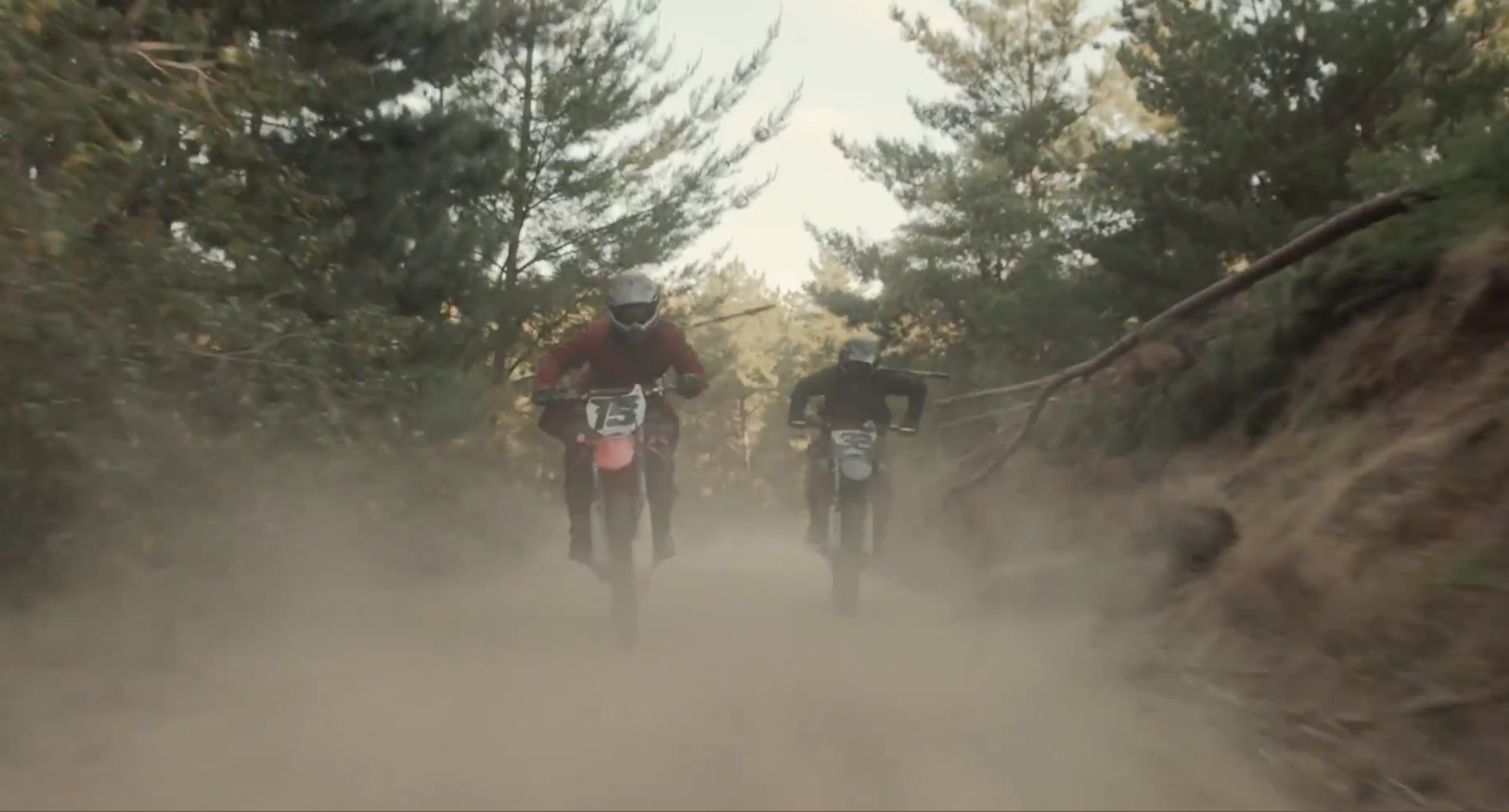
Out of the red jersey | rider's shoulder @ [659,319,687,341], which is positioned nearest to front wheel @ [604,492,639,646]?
the red jersey

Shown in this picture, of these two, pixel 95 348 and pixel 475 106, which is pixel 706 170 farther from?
pixel 95 348

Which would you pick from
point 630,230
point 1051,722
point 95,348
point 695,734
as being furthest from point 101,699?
point 630,230

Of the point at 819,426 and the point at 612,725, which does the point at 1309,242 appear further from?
the point at 612,725

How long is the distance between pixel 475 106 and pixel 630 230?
608 centimetres

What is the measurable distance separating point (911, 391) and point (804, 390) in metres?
0.88

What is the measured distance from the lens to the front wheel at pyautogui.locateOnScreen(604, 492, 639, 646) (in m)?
6.82

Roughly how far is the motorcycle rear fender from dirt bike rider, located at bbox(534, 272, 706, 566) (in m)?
0.23

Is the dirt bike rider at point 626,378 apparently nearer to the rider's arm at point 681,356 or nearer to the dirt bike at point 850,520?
the rider's arm at point 681,356

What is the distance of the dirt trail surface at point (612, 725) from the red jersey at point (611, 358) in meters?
1.47

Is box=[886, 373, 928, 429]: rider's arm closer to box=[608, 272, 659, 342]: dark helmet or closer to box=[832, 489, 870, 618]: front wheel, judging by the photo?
box=[832, 489, 870, 618]: front wheel

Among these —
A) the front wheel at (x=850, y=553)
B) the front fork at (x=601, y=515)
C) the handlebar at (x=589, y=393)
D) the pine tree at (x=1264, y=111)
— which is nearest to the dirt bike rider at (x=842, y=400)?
the front wheel at (x=850, y=553)

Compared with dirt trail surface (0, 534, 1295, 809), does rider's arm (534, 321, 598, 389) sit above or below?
above

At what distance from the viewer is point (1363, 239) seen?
7.40 m

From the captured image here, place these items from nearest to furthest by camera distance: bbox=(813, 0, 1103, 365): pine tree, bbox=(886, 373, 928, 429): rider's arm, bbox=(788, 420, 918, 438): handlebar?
bbox=(788, 420, 918, 438): handlebar → bbox=(886, 373, 928, 429): rider's arm → bbox=(813, 0, 1103, 365): pine tree
